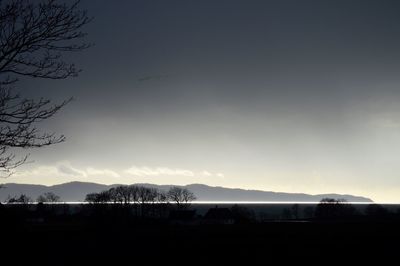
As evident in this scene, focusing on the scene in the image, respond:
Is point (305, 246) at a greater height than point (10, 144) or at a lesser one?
lesser

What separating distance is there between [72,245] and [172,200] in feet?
418

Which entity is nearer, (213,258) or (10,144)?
(10,144)

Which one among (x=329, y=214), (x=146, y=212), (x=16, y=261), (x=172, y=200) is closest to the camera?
(x=16, y=261)

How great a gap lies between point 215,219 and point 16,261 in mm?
86996

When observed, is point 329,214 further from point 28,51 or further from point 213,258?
point 28,51

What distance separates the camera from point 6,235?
70.0 feet

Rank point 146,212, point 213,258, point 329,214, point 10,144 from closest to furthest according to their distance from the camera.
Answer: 1. point 10,144
2. point 213,258
3. point 329,214
4. point 146,212

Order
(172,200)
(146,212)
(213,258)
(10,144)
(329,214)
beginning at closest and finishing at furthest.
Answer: (10,144)
(213,258)
(329,214)
(146,212)
(172,200)

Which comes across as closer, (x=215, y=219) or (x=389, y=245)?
(x=389, y=245)

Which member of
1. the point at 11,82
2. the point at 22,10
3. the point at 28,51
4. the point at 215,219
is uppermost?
the point at 22,10

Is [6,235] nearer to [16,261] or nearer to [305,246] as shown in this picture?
[16,261]

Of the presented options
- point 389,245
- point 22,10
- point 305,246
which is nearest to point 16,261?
point 22,10

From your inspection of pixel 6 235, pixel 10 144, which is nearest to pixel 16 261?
pixel 6 235

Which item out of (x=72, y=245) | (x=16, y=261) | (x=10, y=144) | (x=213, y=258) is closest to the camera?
(x=10, y=144)
